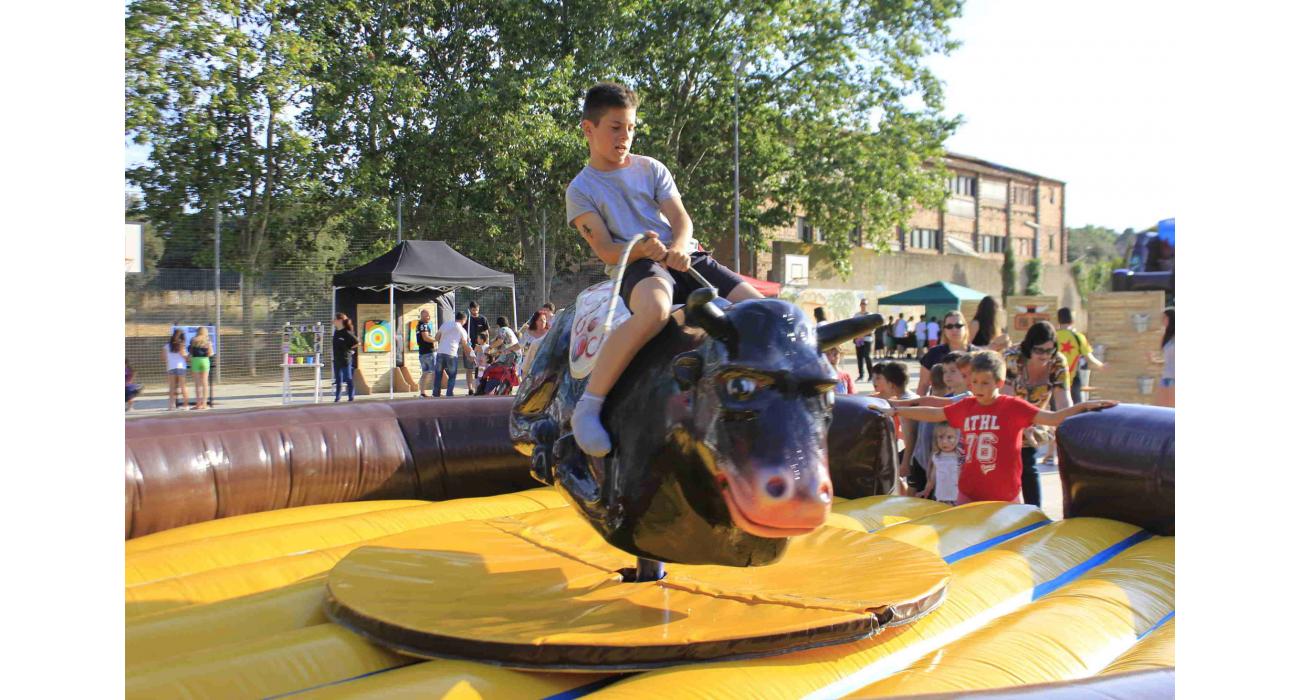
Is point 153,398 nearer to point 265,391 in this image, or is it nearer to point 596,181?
point 265,391

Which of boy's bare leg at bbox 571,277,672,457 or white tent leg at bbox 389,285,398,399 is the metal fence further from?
boy's bare leg at bbox 571,277,672,457

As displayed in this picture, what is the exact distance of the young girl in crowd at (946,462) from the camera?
19.7ft

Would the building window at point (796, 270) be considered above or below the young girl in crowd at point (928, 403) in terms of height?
above

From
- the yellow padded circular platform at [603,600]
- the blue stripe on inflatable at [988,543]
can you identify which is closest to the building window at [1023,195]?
the blue stripe on inflatable at [988,543]

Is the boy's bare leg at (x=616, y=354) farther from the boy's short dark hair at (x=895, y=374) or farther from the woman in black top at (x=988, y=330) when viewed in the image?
the woman in black top at (x=988, y=330)

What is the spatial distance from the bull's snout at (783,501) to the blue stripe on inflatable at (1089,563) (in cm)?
189

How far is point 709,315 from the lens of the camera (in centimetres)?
271

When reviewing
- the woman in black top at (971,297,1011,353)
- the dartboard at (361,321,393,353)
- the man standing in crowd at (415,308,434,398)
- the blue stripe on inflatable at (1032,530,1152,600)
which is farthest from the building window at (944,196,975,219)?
the blue stripe on inflatable at (1032,530,1152,600)

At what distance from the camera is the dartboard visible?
53.4 feet

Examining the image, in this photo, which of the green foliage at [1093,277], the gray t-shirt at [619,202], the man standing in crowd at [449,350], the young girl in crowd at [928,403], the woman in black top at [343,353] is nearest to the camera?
the gray t-shirt at [619,202]

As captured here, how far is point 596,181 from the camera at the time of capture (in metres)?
3.51

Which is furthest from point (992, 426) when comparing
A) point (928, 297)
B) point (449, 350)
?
point (928, 297)

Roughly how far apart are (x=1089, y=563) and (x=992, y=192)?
47.0 metres

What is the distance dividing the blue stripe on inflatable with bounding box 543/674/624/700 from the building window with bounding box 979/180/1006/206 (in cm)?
4771
